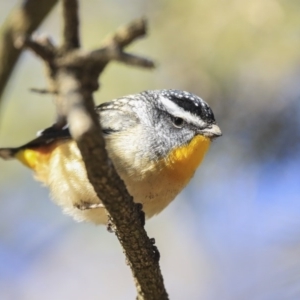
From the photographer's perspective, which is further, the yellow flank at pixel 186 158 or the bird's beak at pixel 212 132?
the bird's beak at pixel 212 132

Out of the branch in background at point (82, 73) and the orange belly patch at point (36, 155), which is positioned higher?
the orange belly patch at point (36, 155)

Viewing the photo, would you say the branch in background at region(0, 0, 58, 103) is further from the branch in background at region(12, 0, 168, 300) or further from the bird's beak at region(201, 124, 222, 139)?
the bird's beak at region(201, 124, 222, 139)

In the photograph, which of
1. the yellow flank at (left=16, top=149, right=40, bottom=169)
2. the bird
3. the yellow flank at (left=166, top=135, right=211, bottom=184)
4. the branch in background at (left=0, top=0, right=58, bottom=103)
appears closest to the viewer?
the branch in background at (left=0, top=0, right=58, bottom=103)

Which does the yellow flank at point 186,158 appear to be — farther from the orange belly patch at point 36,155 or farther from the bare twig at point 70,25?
the bare twig at point 70,25

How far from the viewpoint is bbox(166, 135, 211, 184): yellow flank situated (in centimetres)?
442

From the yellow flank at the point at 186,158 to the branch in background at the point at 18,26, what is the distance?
2.51m

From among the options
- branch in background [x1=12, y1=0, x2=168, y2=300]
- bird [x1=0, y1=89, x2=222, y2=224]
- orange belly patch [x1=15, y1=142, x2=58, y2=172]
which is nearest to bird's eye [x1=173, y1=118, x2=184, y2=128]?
bird [x1=0, y1=89, x2=222, y2=224]

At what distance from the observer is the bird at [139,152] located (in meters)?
4.25

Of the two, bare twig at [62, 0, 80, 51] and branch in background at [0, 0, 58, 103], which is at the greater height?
branch in background at [0, 0, 58, 103]

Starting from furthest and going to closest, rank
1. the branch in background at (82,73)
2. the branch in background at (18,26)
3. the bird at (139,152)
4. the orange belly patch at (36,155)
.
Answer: the orange belly patch at (36,155) → the bird at (139,152) → the branch in background at (18,26) → the branch in background at (82,73)

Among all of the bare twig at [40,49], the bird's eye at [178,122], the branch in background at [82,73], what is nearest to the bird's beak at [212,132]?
the bird's eye at [178,122]

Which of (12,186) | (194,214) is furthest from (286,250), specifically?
(12,186)

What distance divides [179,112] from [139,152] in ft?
2.26

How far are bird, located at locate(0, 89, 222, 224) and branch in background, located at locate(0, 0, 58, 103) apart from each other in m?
2.14
